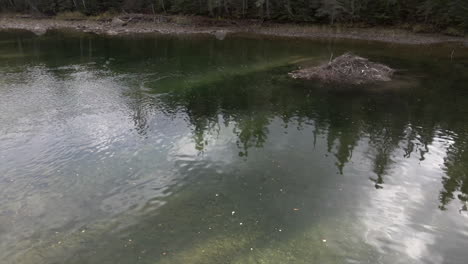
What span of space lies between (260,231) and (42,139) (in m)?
15.1

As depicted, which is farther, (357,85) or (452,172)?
(357,85)

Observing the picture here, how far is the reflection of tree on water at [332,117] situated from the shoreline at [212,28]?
27.7m

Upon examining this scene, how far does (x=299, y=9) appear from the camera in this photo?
2357 inches

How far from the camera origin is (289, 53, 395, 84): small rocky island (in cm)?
3136

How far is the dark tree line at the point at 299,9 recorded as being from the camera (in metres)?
50.2

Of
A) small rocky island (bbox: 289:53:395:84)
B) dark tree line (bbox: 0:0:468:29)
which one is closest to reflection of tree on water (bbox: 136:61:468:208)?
small rocky island (bbox: 289:53:395:84)

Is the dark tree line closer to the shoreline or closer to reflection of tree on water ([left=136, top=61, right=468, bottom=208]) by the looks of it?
the shoreline

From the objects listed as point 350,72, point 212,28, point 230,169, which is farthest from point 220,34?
point 230,169

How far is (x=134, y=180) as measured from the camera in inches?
640

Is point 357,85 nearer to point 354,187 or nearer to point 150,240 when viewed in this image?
point 354,187

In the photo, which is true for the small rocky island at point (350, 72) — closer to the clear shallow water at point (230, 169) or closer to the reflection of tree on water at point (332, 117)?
the clear shallow water at point (230, 169)

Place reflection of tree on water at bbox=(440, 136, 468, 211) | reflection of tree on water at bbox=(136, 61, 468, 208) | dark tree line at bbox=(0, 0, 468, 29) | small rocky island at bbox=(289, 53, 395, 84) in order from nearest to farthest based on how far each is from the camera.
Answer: reflection of tree on water at bbox=(440, 136, 468, 211)
reflection of tree on water at bbox=(136, 61, 468, 208)
small rocky island at bbox=(289, 53, 395, 84)
dark tree line at bbox=(0, 0, 468, 29)

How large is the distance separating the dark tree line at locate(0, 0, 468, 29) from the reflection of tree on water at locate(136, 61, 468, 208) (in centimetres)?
3059

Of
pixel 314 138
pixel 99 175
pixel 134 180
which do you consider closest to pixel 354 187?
pixel 314 138
